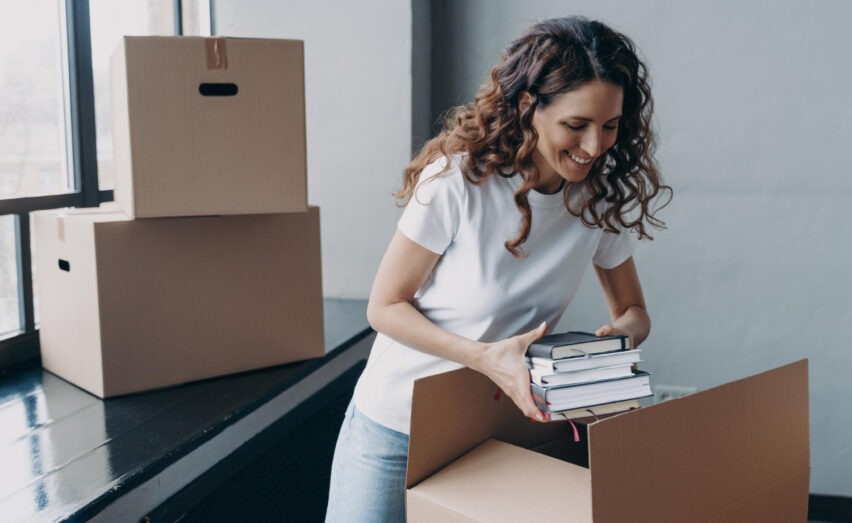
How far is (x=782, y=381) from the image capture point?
33.7 inches

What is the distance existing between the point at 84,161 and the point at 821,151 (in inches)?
77.4

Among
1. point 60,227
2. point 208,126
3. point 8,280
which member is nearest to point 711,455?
point 208,126

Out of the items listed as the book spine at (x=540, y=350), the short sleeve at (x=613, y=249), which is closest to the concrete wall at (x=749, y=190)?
the short sleeve at (x=613, y=249)

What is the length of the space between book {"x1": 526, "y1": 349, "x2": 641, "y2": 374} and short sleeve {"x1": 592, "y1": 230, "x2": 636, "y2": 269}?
34cm

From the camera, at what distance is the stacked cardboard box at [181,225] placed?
1363mm

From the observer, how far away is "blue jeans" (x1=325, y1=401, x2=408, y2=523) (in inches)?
42.9

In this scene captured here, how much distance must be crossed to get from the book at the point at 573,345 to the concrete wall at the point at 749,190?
135 cm

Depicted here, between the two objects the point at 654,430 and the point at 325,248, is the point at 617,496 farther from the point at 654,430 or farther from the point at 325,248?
the point at 325,248

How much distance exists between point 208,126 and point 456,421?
82 cm

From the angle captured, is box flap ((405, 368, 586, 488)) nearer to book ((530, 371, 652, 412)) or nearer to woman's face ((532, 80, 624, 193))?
book ((530, 371, 652, 412))

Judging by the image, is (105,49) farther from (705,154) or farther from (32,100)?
(705,154)

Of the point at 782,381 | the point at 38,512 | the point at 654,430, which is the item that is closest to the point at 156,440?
the point at 38,512

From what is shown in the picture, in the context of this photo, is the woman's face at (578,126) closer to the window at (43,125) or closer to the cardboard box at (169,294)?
the cardboard box at (169,294)

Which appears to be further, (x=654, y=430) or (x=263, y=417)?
(x=263, y=417)
